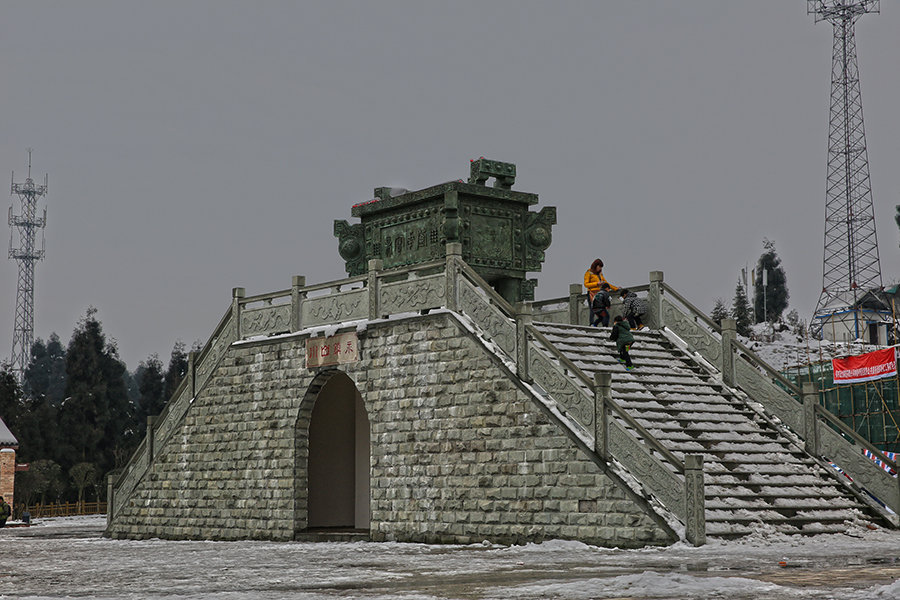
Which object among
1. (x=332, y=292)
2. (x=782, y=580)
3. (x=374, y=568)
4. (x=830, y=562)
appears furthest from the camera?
(x=332, y=292)

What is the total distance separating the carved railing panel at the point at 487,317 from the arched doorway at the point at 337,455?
562cm

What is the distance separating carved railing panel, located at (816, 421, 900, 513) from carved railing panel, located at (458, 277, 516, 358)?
506 cm

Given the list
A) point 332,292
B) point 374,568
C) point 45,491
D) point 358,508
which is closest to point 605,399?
point 374,568

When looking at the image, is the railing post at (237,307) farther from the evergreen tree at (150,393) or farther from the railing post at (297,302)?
the evergreen tree at (150,393)

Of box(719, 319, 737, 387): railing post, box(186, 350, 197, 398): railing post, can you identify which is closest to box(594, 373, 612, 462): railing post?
box(719, 319, 737, 387): railing post

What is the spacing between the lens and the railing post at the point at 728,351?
1872 cm

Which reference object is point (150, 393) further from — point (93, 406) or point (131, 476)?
point (131, 476)

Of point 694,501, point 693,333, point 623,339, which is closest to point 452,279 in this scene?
point 623,339

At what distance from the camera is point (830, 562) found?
1090 cm

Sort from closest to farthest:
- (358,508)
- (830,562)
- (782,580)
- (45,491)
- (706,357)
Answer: (782,580) < (830,562) < (706,357) < (358,508) < (45,491)

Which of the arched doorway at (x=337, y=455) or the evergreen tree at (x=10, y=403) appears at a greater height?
the evergreen tree at (x=10, y=403)

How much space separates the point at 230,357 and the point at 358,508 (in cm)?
409

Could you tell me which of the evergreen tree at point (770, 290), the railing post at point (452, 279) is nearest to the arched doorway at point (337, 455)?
the railing post at point (452, 279)

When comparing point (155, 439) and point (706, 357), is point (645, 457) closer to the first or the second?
point (706, 357)
